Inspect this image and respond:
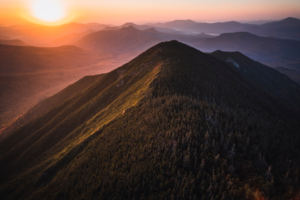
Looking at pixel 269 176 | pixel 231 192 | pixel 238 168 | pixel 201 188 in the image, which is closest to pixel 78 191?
pixel 201 188

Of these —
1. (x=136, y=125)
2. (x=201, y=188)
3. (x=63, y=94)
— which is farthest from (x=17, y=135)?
(x=201, y=188)

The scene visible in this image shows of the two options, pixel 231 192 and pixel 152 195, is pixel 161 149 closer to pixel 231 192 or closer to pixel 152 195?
pixel 152 195

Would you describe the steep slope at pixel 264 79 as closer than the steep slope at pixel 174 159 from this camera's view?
No

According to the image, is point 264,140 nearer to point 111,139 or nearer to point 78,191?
point 111,139

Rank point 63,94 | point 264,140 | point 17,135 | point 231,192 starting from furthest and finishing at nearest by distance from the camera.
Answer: point 63,94, point 17,135, point 264,140, point 231,192

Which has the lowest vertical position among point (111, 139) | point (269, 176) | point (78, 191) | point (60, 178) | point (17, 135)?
point (17, 135)

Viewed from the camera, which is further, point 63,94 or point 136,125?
point 63,94

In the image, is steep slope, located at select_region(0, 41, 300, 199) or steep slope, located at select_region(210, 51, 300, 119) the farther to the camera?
steep slope, located at select_region(210, 51, 300, 119)

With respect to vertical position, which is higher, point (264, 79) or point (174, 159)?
point (174, 159)

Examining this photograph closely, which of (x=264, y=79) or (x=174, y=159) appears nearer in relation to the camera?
(x=174, y=159)

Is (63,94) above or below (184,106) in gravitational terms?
below

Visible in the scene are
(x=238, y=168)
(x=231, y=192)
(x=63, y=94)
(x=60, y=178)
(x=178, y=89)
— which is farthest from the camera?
(x=63, y=94)
